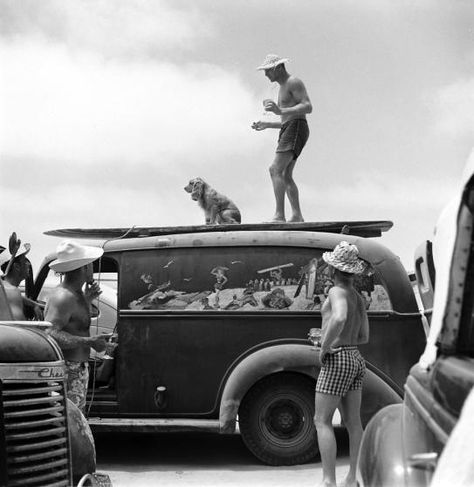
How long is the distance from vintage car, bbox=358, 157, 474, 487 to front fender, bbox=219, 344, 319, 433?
4.79m

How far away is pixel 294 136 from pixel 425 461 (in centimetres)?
771

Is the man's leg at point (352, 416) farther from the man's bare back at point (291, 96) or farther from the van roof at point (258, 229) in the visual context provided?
the man's bare back at point (291, 96)

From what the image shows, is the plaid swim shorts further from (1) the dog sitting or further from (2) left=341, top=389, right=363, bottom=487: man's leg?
(1) the dog sitting

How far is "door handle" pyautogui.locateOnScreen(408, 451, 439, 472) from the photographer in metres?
2.30

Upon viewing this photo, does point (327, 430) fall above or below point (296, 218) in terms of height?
below

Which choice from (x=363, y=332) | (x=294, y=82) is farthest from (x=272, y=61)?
(x=363, y=332)

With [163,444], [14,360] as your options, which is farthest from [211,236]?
[14,360]

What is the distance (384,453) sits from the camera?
2.94 m

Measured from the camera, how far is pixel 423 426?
2607mm

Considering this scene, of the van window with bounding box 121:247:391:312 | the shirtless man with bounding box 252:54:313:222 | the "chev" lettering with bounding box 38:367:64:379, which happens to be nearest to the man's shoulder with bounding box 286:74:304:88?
the shirtless man with bounding box 252:54:313:222

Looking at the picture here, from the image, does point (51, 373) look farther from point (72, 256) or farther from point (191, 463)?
point (191, 463)

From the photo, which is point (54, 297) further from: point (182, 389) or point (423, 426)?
point (423, 426)

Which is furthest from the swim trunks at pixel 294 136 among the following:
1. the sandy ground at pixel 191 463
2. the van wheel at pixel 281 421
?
the sandy ground at pixel 191 463

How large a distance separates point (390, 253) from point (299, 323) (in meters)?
1.08
